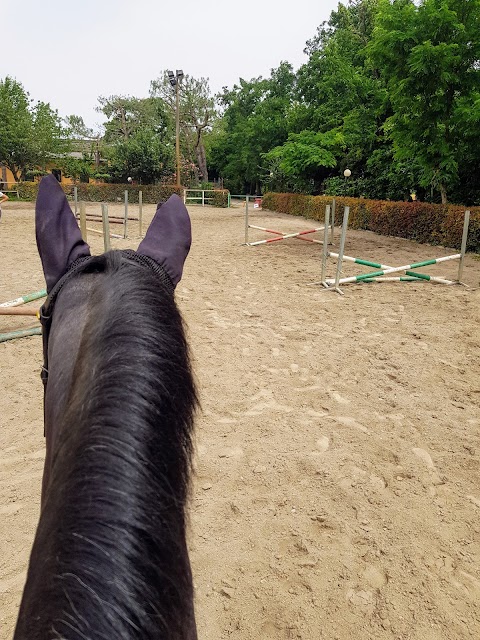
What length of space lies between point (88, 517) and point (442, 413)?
355 centimetres

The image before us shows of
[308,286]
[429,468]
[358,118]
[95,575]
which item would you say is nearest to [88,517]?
[95,575]

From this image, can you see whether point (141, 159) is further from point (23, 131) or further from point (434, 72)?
point (434, 72)

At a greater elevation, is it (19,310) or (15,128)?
(15,128)

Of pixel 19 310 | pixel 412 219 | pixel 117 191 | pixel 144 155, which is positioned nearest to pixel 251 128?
pixel 144 155

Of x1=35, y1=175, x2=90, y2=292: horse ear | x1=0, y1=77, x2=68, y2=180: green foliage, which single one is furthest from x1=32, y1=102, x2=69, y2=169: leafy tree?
x1=35, y1=175, x2=90, y2=292: horse ear

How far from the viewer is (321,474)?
2.75 meters

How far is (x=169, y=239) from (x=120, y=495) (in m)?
0.75

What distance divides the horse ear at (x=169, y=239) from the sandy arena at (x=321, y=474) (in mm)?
324

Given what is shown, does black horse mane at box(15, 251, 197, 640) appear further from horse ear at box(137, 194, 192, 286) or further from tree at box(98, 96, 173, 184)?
tree at box(98, 96, 173, 184)

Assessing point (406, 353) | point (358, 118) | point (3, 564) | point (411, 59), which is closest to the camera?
point (3, 564)

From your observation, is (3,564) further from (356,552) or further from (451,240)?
(451,240)

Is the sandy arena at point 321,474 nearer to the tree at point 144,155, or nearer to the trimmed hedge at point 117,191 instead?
the trimmed hedge at point 117,191

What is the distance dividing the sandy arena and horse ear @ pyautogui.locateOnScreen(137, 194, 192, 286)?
1.06 ft

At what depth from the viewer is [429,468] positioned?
9.21 ft
